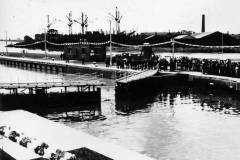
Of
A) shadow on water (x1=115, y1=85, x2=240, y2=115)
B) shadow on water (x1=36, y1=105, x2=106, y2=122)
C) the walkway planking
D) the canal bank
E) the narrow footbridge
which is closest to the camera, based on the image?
shadow on water (x1=36, y1=105, x2=106, y2=122)

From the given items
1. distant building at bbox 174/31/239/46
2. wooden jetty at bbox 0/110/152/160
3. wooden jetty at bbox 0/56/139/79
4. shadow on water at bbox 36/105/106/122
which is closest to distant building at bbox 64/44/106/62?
wooden jetty at bbox 0/56/139/79

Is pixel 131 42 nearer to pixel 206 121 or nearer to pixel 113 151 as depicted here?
pixel 206 121

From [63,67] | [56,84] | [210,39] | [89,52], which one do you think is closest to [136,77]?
[56,84]

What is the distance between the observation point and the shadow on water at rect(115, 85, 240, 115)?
33.1 metres

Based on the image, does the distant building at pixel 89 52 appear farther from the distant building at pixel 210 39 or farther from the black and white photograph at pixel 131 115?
the distant building at pixel 210 39

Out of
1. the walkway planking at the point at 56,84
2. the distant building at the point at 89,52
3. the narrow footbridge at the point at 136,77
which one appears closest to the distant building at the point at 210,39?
the distant building at the point at 89,52

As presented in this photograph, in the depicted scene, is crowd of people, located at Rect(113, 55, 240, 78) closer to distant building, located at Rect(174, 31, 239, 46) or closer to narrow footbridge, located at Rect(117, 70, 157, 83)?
narrow footbridge, located at Rect(117, 70, 157, 83)

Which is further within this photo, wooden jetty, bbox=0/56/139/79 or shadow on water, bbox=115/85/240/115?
wooden jetty, bbox=0/56/139/79

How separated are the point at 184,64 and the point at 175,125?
81.5 ft

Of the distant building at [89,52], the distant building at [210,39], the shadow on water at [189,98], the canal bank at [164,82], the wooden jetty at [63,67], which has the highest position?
the distant building at [210,39]

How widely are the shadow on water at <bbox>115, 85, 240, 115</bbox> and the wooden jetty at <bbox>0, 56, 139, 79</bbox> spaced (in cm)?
873

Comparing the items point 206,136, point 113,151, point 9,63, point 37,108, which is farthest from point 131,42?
point 113,151

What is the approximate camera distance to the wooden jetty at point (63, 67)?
2105 inches

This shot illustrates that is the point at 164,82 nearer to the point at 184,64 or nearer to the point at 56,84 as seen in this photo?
the point at 184,64
